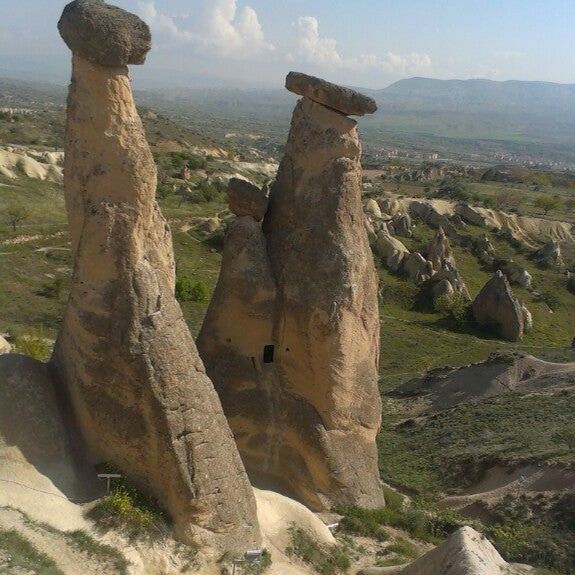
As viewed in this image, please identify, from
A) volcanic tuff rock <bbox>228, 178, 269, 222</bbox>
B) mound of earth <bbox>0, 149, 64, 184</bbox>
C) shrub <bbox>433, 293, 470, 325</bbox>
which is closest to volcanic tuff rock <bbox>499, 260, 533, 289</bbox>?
shrub <bbox>433, 293, 470, 325</bbox>

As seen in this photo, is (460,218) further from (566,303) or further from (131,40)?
(131,40)

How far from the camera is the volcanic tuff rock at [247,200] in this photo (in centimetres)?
1227

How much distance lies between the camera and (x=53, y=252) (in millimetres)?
35312

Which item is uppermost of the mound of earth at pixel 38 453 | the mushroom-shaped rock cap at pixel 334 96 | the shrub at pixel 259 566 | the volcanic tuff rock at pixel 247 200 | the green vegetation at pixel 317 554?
the mushroom-shaped rock cap at pixel 334 96

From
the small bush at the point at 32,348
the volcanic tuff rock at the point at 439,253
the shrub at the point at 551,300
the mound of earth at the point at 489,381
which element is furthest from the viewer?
the volcanic tuff rock at the point at 439,253

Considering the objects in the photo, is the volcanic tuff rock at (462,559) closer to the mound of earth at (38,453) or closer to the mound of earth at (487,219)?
the mound of earth at (38,453)

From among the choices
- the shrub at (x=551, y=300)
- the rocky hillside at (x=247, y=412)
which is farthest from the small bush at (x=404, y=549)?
the shrub at (x=551, y=300)

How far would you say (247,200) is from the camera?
40.3 feet

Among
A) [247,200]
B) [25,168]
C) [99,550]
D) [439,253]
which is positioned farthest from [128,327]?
[25,168]

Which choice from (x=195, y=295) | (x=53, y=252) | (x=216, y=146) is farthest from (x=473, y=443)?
(x=216, y=146)

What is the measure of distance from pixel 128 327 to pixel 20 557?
10.0 feet

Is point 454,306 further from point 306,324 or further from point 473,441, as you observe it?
point 306,324

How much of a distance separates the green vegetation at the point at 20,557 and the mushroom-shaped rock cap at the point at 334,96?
8.70m

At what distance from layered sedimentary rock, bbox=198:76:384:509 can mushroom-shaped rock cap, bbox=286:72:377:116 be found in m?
0.03
